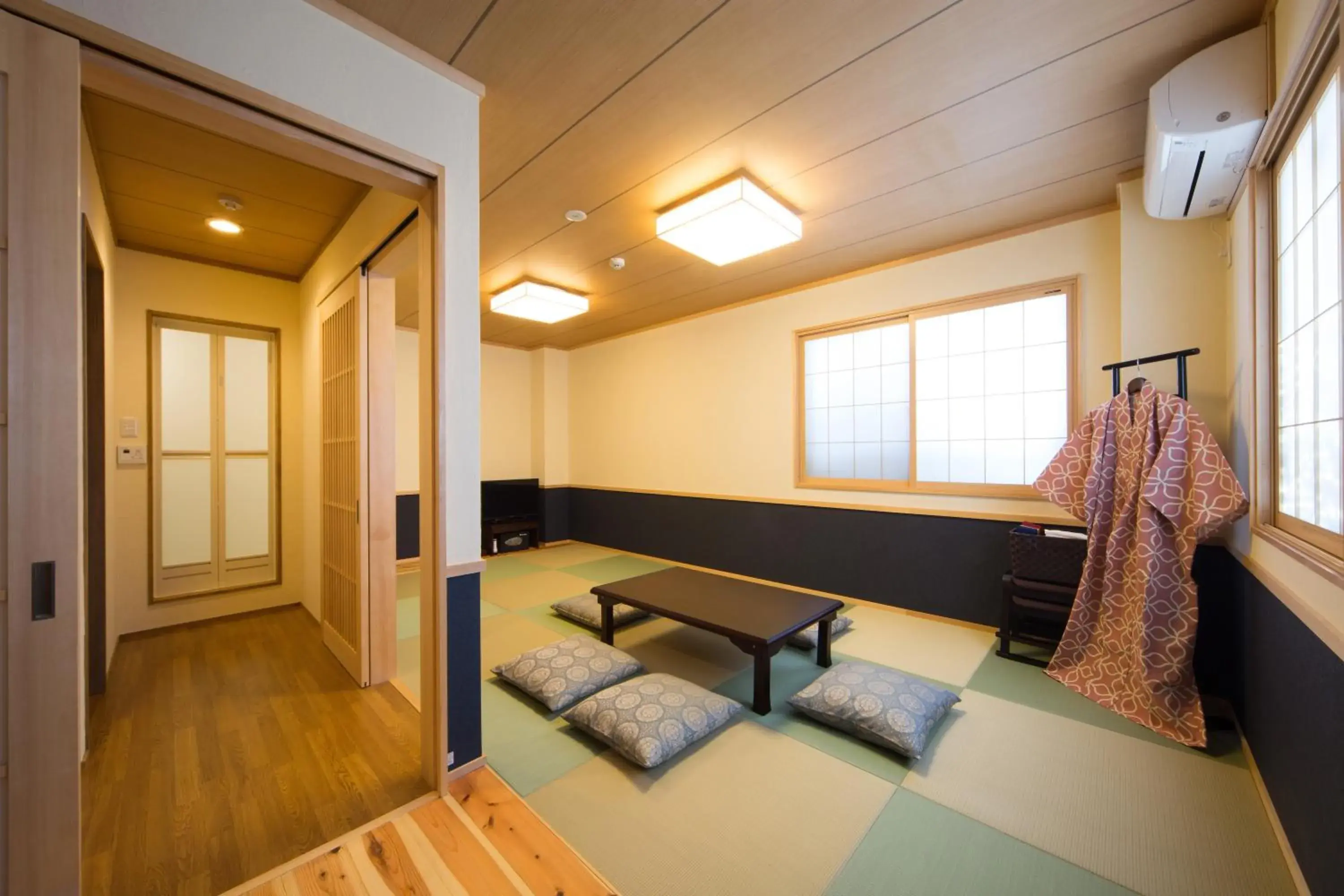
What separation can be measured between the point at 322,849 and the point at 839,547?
3.47 meters

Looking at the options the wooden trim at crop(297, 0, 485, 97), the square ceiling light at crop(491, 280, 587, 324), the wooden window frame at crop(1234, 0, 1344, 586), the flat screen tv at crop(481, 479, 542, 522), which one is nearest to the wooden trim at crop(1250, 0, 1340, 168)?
the wooden window frame at crop(1234, 0, 1344, 586)

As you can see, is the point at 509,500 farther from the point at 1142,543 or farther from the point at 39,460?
the point at 1142,543

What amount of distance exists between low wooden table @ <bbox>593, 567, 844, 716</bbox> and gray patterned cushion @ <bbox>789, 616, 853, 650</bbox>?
0.11 m

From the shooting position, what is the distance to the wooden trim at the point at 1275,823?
1.38 metres

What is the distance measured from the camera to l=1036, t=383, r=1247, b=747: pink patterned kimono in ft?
7.08

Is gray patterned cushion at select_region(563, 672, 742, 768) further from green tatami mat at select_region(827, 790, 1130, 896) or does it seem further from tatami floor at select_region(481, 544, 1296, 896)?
green tatami mat at select_region(827, 790, 1130, 896)

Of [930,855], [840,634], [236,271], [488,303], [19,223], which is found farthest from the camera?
[488,303]

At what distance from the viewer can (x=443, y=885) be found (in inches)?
56.2

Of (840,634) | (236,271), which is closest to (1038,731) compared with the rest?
(840,634)

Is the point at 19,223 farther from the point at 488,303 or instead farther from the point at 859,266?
the point at 859,266

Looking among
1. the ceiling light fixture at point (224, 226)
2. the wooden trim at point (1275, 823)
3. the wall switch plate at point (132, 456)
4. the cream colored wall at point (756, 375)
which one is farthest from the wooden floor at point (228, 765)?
the cream colored wall at point (756, 375)

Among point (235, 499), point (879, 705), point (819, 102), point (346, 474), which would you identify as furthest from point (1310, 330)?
point (235, 499)

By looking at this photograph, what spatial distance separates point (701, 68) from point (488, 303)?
10.8ft

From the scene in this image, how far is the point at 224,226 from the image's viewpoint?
2961mm
